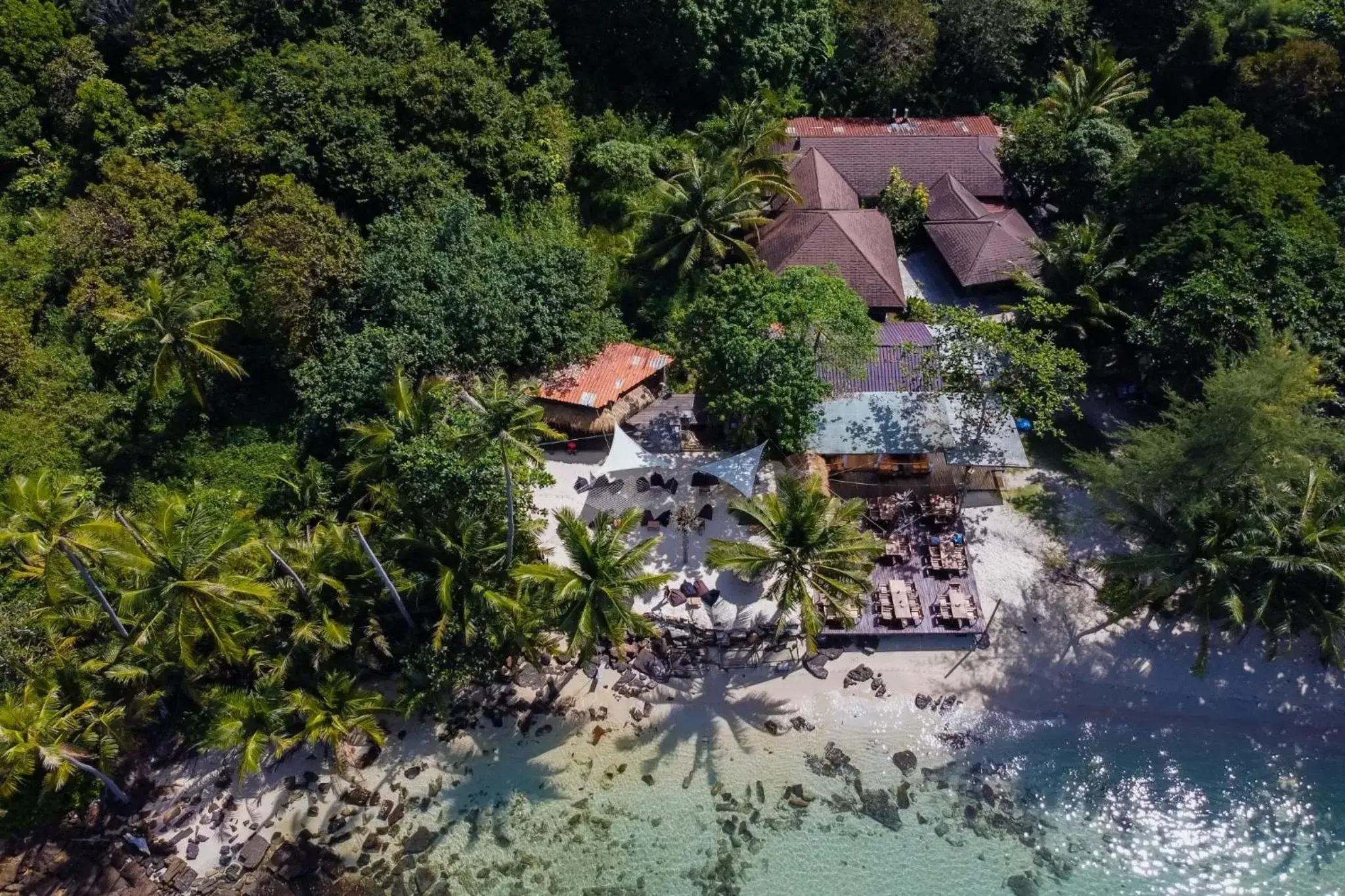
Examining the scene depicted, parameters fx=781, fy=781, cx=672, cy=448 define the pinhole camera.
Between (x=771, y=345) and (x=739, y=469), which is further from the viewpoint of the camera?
(x=739, y=469)

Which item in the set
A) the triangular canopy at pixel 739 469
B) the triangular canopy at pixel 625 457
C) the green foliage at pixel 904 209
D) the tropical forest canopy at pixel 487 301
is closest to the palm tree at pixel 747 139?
the tropical forest canopy at pixel 487 301

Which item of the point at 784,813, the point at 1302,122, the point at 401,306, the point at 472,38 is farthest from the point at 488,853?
the point at 1302,122

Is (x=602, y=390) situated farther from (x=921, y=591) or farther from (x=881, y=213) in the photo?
(x=881, y=213)

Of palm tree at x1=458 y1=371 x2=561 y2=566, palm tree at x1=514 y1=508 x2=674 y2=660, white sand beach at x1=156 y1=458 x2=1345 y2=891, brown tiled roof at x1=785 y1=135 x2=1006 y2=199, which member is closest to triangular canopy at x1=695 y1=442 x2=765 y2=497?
white sand beach at x1=156 y1=458 x2=1345 y2=891

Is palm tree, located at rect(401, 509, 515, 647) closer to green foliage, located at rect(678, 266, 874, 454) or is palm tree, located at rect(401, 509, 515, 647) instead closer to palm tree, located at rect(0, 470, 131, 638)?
palm tree, located at rect(0, 470, 131, 638)

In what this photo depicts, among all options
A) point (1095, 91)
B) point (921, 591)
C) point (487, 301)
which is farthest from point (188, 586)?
point (1095, 91)

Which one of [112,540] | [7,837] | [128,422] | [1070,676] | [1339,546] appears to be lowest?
[7,837]

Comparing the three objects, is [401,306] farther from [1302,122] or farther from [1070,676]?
[1302,122]
